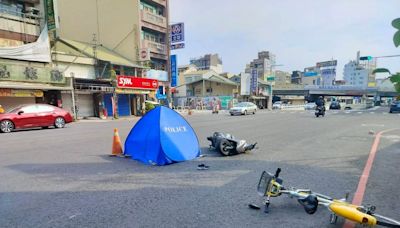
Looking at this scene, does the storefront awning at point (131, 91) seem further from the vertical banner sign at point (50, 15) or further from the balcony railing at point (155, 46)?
the vertical banner sign at point (50, 15)

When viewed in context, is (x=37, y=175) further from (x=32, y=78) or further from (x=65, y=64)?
(x=65, y=64)

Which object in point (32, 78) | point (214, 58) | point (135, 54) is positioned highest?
point (214, 58)

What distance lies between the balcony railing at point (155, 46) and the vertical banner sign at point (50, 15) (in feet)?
36.7

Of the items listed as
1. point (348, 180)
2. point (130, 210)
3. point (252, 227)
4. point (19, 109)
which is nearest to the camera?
point (252, 227)

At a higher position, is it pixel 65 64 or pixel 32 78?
pixel 65 64

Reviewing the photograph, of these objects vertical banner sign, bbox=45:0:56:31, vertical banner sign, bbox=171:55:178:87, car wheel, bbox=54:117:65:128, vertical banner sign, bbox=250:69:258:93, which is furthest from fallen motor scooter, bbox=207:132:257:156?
vertical banner sign, bbox=250:69:258:93

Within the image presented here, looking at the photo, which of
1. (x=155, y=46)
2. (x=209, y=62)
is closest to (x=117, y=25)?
(x=155, y=46)

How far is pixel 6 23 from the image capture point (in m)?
18.8

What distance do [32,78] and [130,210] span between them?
19670 mm

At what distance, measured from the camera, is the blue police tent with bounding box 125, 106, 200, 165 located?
6.18 meters

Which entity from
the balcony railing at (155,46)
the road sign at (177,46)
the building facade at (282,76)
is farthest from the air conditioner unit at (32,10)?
the building facade at (282,76)

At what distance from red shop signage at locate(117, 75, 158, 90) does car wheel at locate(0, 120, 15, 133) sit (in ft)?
41.6

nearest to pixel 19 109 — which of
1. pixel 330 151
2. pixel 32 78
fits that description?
pixel 32 78

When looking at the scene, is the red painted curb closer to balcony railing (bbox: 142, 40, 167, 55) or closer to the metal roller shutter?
the metal roller shutter
